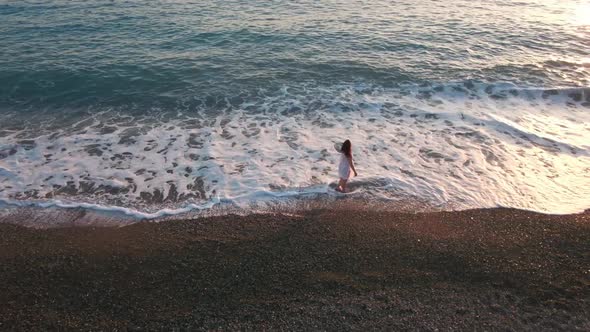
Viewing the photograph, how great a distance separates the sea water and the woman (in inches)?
13.9

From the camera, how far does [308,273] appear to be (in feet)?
21.9

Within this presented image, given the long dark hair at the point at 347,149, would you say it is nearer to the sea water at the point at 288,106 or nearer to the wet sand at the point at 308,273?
the sea water at the point at 288,106

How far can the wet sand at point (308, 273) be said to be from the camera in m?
5.89

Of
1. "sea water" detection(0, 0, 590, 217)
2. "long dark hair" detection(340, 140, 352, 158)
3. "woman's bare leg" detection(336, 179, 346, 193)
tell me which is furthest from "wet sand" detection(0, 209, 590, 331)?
"long dark hair" detection(340, 140, 352, 158)

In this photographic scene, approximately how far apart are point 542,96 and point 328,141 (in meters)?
8.12

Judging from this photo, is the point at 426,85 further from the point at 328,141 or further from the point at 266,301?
the point at 266,301

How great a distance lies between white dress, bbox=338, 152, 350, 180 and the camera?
884 centimetres

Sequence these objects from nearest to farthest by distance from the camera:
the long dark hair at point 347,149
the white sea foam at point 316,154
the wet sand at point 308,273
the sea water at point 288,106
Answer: the wet sand at point 308,273 < the long dark hair at point 347,149 < the white sea foam at point 316,154 < the sea water at point 288,106

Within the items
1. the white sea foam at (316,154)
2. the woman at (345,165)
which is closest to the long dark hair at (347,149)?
the woman at (345,165)

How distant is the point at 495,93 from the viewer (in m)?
14.3

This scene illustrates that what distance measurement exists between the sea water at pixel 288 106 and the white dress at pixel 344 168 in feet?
1.58

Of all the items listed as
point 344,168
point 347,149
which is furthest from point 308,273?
point 347,149

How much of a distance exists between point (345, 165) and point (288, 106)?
512 centimetres

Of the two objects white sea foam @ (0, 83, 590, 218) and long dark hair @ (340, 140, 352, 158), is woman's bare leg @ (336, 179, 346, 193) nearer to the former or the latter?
white sea foam @ (0, 83, 590, 218)
